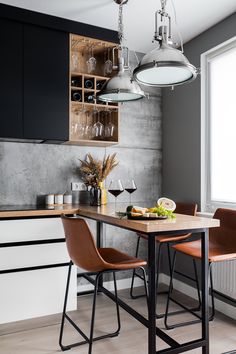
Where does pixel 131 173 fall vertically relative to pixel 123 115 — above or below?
below

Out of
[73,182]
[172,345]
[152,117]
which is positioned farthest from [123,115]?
[172,345]

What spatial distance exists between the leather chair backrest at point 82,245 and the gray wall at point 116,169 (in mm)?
1301

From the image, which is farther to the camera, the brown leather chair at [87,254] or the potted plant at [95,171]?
the potted plant at [95,171]

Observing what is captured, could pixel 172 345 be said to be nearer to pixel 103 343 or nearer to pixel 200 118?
pixel 103 343

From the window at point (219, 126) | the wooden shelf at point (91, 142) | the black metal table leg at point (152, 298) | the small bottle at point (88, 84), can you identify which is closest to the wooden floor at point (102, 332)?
the black metal table leg at point (152, 298)

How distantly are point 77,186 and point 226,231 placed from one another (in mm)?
1589

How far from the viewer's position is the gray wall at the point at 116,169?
3.17 metres

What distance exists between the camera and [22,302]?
266 cm

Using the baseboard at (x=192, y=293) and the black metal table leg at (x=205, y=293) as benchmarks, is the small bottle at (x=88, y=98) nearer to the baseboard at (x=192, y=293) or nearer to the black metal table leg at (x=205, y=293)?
the black metal table leg at (x=205, y=293)

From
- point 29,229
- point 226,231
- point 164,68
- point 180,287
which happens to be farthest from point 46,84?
point 180,287

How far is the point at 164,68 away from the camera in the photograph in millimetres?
1870

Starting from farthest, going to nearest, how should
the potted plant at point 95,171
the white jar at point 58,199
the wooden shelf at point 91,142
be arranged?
A: 1. the potted plant at point 95,171
2. the white jar at point 58,199
3. the wooden shelf at point 91,142

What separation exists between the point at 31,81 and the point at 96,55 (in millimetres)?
947

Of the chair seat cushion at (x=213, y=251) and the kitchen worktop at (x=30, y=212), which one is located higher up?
the kitchen worktop at (x=30, y=212)
